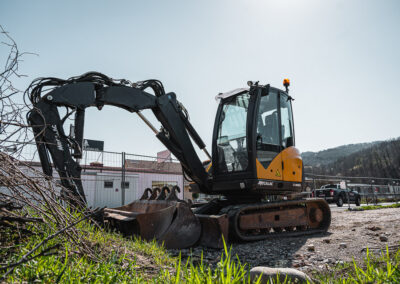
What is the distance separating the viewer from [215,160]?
667 cm

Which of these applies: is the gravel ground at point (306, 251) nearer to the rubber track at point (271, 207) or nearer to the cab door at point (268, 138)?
the rubber track at point (271, 207)

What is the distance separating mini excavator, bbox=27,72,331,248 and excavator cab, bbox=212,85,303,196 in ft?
0.07

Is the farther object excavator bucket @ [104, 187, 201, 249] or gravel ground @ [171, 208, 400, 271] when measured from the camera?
excavator bucket @ [104, 187, 201, 249]

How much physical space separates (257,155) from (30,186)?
14.2 ft

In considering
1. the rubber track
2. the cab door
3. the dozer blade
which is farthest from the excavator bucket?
the cab door

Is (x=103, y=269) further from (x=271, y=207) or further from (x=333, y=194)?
(x=333, y=194)

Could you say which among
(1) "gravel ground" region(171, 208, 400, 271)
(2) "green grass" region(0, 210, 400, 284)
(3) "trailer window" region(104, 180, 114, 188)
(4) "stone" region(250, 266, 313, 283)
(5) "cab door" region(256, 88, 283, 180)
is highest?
(5) "cab door" region(256, 88, 283, 180)

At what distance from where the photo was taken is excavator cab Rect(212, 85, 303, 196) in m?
6.11

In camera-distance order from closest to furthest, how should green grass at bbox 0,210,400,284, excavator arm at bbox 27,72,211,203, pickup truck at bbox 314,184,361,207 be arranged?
1. green grass at bbox 0,210,400,284
2. excavator arm at bbox 27,72,211,203
3. pickup truck at bbox 314,184,361,207

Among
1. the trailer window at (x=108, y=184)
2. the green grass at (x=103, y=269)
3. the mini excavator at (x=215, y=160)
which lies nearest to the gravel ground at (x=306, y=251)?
the mini excavator at (x=215, y=160)

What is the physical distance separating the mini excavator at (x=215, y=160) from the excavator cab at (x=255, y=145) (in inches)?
0.8

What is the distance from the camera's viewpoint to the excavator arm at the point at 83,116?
486 centimetres

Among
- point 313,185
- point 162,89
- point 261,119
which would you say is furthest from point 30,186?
point 313,185

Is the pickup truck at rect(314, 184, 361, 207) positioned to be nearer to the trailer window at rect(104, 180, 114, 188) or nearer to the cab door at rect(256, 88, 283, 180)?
the trailer window at rect(104, 180, 114, 188)
